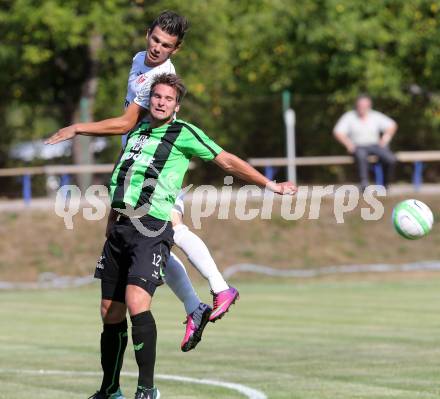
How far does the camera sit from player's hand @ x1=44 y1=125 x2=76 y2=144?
7.81 meters

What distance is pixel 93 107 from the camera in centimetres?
3198

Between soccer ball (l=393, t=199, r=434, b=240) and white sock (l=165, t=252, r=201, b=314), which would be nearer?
white sock (l=165, t=252, r=201, b=314)

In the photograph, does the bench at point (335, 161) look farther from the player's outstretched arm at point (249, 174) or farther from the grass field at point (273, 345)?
the player's outstretched arm at point (249, 174)

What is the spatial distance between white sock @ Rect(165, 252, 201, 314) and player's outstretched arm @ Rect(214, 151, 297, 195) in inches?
39.0

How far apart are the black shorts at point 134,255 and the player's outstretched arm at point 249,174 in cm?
57

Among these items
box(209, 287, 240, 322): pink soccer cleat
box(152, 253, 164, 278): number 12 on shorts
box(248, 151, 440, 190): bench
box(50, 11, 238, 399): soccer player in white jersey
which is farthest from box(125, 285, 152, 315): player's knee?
box(248, 151, 440, 190): bench

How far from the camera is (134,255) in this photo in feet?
Result: 27.0

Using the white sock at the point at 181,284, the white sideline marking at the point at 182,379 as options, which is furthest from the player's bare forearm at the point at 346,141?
the white sock at the point at 181,284

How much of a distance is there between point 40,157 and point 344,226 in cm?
828

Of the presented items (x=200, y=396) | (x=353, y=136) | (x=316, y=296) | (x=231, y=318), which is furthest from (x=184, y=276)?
(x=353, y=136)

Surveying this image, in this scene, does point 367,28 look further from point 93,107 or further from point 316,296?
point 316,296

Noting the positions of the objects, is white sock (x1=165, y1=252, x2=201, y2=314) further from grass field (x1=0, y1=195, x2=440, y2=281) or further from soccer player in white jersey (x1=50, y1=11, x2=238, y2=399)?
grass field (x1=0, y1=195, x2=440, y2=281)

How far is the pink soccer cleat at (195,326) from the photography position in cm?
873

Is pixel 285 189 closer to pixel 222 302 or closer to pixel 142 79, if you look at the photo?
pixel 222 302
